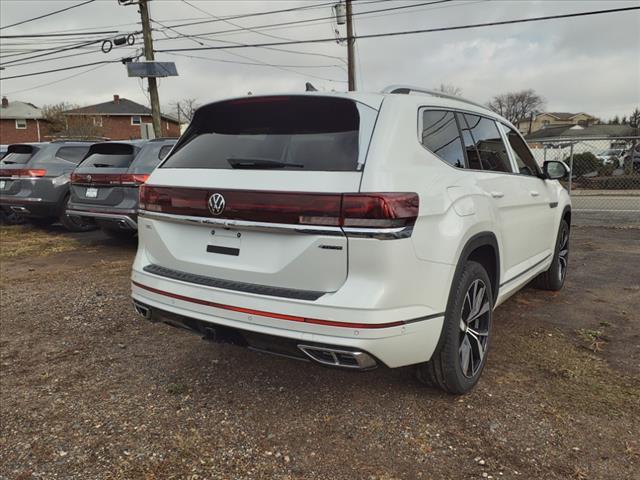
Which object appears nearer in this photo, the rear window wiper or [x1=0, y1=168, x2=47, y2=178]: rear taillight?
the rear window wiper

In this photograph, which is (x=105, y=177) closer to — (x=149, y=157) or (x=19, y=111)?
(x=149, y=157)

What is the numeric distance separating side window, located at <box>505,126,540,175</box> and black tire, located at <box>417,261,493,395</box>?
56.8 inches

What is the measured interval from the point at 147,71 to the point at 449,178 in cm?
1415

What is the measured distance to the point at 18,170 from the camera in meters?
9.19

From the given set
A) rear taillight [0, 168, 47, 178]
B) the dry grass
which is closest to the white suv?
the dry grass

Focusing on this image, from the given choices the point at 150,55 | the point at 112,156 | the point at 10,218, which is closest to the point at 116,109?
the point at 150,55

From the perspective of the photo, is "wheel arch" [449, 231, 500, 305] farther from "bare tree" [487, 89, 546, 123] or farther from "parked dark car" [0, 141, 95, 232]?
"bare tree" [487, 89, 546, 123]

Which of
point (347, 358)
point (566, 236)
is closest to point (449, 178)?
point (347, 358)

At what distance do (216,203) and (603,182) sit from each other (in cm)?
1771

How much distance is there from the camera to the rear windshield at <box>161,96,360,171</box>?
255cm

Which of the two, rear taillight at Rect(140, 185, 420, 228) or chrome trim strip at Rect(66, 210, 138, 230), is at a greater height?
rear taillight at Rect(140, 185, 420, 228)

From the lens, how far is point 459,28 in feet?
55.9

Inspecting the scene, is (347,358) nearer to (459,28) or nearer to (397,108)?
(397,108)

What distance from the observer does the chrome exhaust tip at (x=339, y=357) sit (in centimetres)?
236
